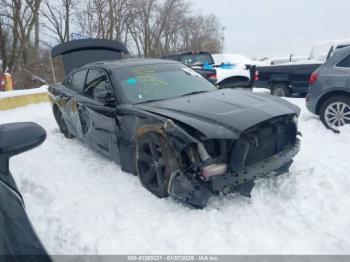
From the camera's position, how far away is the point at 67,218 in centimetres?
345

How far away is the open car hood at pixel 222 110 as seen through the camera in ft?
10.2

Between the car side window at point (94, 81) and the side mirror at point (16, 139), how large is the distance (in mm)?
2632

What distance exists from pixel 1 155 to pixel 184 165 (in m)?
1.79

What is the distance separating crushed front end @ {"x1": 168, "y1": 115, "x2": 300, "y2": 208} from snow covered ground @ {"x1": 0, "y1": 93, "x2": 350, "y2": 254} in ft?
0.84

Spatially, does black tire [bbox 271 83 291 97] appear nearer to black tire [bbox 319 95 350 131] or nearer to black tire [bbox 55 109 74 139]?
black tire [bbox 319 95 350 131]

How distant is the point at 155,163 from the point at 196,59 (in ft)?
29.7

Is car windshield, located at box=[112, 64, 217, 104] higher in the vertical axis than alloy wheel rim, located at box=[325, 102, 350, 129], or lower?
higher

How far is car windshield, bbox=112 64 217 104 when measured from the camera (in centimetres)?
425

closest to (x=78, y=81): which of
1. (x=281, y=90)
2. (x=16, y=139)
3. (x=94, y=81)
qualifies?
(x=94, y=81)

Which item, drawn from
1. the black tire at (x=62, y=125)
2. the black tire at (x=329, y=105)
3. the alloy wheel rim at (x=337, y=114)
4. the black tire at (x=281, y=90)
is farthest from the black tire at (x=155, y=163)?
the black tire at (x=281, y=90)

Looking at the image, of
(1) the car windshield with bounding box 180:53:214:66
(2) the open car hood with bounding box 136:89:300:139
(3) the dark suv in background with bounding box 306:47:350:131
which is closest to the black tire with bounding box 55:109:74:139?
(2) the open car hood with bounding box 136:89:300:139

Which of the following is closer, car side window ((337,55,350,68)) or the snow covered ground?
the snow covered ground

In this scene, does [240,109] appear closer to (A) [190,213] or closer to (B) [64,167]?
(A) [190,213]

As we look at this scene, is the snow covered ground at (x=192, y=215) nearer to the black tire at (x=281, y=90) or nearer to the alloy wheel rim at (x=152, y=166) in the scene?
the alloy wheel rim at (x=152, y=166)
